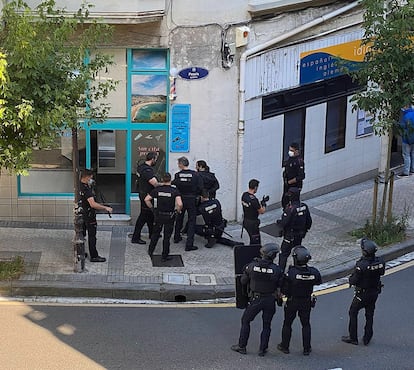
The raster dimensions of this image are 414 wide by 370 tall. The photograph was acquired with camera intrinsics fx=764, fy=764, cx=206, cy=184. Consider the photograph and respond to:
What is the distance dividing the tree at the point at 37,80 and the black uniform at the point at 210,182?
2887 millimetres

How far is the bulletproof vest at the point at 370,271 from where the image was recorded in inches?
377

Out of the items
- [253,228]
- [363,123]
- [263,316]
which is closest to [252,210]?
[253,228]

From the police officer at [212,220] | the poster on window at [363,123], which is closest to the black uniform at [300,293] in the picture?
the police officer at [212,220]

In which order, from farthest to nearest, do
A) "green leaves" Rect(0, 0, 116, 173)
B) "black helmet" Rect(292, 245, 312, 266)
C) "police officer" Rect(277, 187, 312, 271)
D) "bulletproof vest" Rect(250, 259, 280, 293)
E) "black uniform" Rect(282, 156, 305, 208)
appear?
"black uniform" Rect(282, 156, 305, 208) < "police officer" Rect(277, 187, 312, 271) < "green leaves" Rect(0, 0, 116, 173) < "black helmet" Rect(292, 245, 312, 266) < "bulletproof vest" Rect(250, 259, 280, 293)

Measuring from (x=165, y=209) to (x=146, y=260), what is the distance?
3.22 feet

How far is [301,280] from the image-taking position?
9219mm

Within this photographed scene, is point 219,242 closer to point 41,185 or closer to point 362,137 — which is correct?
point 41,185

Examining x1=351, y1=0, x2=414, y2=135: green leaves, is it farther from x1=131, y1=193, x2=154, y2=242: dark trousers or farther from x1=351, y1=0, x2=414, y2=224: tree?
x1=131, y1=193, x2=154, y2=242: dark trousers

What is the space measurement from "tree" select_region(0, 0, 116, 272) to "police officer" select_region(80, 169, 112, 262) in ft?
3.85

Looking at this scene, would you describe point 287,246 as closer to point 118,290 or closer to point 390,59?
point 118,290

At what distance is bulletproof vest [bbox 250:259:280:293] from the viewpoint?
29.7 feet

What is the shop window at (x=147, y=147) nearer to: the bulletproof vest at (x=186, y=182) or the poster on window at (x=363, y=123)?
the bulletproof vest at (x=186, y=182)

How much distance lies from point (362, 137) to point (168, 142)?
18.1ft

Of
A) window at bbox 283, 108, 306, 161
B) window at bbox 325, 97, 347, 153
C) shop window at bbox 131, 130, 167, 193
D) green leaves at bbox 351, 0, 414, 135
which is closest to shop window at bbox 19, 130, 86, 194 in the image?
shop window at bbox 131, 130, 167, 193
